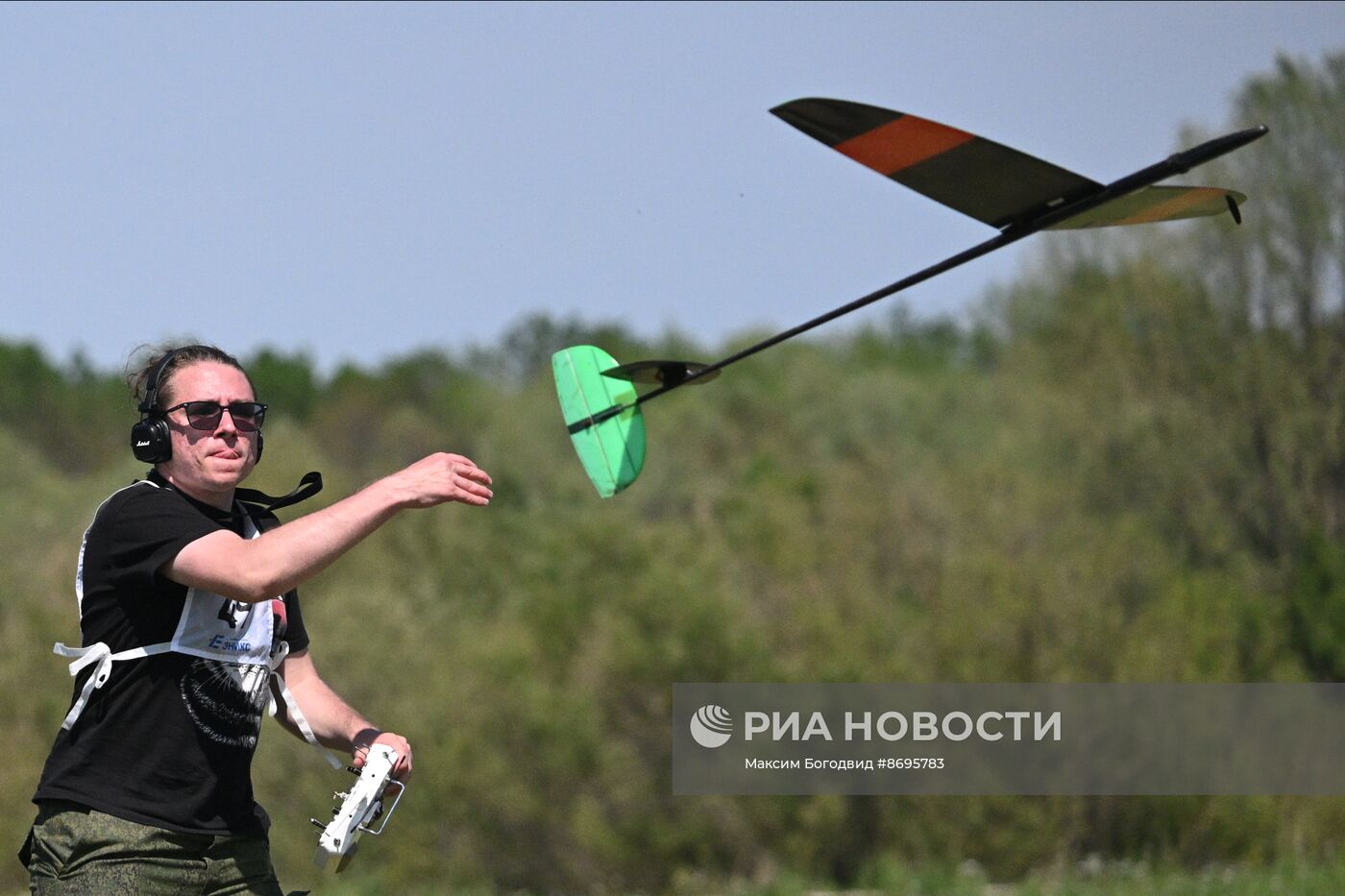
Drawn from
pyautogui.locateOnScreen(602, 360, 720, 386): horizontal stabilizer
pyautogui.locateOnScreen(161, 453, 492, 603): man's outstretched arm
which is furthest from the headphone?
pyautogui.locateOnScreen(602, 360, 720, 386): horizontal stabilizer

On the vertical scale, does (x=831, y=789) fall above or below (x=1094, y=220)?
below

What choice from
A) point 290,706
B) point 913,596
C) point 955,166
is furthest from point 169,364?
point 913,596

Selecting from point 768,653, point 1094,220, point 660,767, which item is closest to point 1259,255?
point 768,653

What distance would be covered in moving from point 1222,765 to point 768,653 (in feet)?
23.2

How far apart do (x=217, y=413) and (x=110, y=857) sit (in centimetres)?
84

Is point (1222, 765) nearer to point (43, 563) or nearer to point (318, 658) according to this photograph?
point (318, 658)

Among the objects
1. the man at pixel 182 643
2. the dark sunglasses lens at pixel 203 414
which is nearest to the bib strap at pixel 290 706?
the man at pixel 182 643

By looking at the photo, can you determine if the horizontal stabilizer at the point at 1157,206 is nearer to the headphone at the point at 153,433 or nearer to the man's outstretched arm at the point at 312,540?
the man's outstretched arm at the point at 312,540

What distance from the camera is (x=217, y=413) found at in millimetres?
2928

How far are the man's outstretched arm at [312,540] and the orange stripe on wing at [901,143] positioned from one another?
1.01m

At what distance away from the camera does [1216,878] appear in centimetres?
1120

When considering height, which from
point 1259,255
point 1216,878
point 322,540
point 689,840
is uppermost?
point 1259,255

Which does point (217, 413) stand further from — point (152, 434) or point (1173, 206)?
point (1173, 206)

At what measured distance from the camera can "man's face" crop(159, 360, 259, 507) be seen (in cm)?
293
